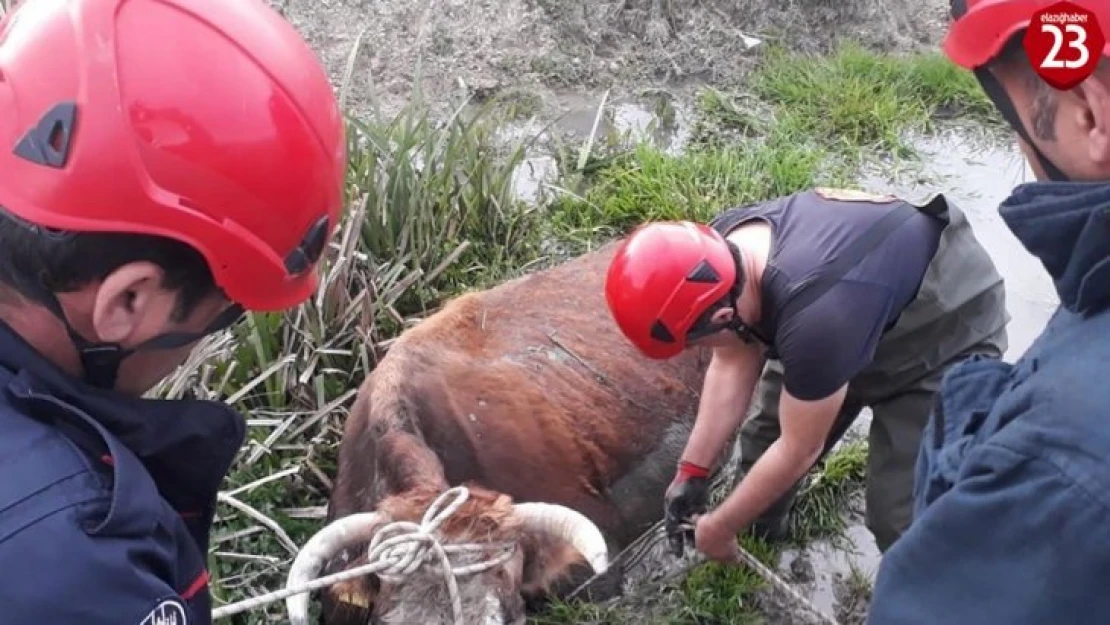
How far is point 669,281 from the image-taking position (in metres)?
3.34

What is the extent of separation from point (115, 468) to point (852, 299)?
225cm

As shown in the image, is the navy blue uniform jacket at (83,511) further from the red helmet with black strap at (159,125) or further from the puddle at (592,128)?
the puddle at (592,128)

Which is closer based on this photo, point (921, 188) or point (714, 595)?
point (714, 595)

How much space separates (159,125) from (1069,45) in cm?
145

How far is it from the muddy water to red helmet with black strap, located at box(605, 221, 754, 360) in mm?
1733

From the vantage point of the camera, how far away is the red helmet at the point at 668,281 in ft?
10.9

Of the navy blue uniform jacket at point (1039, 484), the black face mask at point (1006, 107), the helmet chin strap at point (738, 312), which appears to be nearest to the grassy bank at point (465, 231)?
the helmet chin strap at point (738, 312)

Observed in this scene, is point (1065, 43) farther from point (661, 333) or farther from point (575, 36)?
point (575, 36)

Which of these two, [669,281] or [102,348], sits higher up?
[102,348]

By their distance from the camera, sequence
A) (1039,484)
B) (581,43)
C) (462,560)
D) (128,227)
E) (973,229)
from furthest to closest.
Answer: (581,43) → (973,229) → (462,560) → (128,227) → (1039,484)

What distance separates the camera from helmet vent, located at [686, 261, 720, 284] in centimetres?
332

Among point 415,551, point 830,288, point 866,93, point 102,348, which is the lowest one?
point 866,93

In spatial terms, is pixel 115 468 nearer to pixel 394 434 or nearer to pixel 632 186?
pixel 394 434

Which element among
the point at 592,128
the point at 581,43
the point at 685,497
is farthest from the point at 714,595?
the point at 581,43
